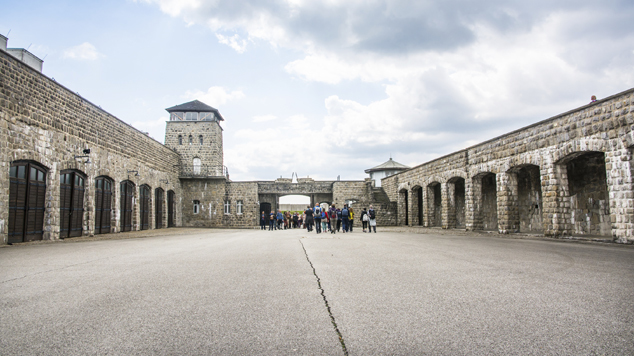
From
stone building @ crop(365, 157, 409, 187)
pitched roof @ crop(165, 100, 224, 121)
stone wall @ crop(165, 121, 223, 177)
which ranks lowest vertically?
stone building @ crop(365, 157, 409, 187)

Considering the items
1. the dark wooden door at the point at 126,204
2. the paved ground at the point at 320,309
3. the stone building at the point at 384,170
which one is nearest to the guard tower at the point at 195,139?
the dark wooden door at the point at 126,204

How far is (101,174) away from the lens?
16.4 m

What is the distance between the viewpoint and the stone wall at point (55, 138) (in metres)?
11.2

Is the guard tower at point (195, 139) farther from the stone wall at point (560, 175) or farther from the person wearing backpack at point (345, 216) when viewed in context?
the stone wall at point (560, 175)

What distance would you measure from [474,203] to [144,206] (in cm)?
1773

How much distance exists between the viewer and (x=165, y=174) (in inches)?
983

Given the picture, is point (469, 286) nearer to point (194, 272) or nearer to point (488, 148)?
point (194, 272)

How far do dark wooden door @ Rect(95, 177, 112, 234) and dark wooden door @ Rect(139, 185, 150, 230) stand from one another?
3.29 meters

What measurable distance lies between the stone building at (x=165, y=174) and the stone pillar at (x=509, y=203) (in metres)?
0.04

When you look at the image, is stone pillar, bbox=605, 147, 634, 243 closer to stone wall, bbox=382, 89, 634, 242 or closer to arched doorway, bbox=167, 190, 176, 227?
stone wall, bbox=382, 89, 634, 242

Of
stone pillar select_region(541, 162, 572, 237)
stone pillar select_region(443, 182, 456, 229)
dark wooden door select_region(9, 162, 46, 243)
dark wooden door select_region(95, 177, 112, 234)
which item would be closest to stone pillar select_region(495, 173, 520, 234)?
stone pillar select_region(541, 162, 572, 237)

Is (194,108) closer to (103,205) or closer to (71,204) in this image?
(103,205)

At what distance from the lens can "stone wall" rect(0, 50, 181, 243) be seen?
11203 millimetres

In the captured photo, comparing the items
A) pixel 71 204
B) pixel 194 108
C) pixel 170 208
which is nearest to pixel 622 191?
pixel 71 204
